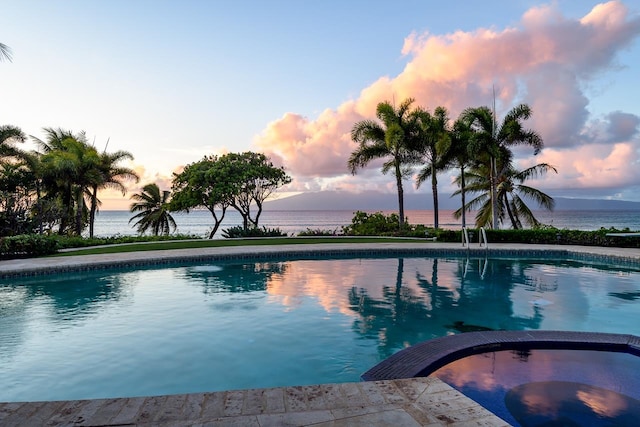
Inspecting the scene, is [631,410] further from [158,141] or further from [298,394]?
[158,141]

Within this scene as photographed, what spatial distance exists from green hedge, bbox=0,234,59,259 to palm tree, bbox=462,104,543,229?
21998 millimetres

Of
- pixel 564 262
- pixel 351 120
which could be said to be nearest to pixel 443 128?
pixel 351 120

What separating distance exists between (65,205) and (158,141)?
738cm

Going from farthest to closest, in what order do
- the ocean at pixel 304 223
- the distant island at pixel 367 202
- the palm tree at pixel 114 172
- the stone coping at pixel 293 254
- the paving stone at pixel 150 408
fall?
the distant island at pixel 367 202 → the ocean at pixel 304 223 → the palm tree at pixel 114 172 → the stone coping at pixel 293 254 → the paving stone at pixel 150 408

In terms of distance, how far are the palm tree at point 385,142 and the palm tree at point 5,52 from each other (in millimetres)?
19093

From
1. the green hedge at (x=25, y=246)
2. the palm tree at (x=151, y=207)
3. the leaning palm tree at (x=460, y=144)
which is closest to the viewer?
the green hedge at (x=25, y=246)

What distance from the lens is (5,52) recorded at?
9656 mm

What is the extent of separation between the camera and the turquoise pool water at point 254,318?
5621 mm

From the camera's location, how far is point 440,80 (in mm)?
19859

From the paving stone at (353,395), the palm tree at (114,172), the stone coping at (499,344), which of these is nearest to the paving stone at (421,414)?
the paving stone at (353,395)

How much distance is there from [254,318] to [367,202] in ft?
396

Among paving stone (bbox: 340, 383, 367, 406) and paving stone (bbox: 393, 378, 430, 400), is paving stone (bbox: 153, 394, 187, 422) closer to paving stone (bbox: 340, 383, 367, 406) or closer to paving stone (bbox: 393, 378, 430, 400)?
paving stone (bbox: 340, 383, 367, 406)

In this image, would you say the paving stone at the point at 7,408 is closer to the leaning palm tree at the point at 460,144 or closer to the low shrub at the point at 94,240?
the low shrub at the point at 94,240

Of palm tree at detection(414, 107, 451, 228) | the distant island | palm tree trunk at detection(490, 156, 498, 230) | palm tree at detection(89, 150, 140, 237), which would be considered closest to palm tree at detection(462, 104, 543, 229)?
palm tree trunk at detection(490, 156, 498, 230)
